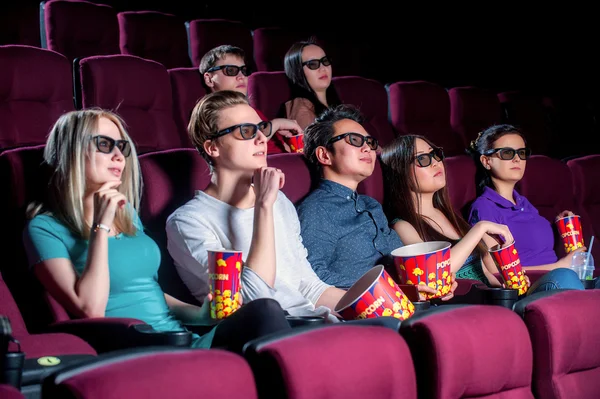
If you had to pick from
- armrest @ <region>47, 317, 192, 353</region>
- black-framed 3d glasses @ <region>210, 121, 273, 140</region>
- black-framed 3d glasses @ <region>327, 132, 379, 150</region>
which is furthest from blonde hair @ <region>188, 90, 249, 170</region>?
armrest @ <region>47, 317, 192, 353</region>

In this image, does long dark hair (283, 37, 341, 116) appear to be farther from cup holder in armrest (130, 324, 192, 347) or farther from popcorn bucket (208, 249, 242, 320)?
cup holder in armrest (130, 324, 192, 347)

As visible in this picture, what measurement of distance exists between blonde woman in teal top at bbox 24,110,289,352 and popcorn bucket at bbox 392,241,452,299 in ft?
0.98

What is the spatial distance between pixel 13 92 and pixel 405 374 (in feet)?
4.02

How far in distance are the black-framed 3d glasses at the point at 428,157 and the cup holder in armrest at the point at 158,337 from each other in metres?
0.79

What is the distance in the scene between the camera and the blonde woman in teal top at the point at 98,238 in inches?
37.7

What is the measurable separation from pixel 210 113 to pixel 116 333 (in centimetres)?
42

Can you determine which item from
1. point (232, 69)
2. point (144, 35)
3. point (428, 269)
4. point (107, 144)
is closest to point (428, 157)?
point (428, 269)

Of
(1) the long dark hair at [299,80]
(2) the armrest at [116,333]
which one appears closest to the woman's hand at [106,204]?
(2) the armrest at [116,333]

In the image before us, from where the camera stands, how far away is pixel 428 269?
3.79ft

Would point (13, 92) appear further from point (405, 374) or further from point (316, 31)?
point (316, 31)

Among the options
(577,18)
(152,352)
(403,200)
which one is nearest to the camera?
(152,352)

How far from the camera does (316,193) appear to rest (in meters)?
1.38

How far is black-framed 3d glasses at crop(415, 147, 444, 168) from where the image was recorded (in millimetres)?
1539

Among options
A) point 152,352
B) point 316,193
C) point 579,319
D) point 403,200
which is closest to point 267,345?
point 152,352
